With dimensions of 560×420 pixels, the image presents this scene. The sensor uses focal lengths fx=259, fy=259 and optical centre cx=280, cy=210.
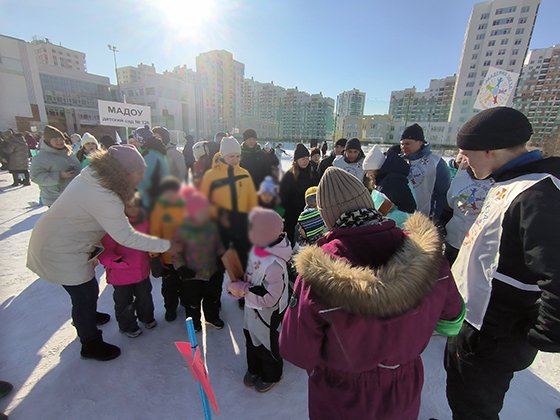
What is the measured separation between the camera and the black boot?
221 cm

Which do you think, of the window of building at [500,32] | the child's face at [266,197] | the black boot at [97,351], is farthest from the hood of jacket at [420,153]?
the window of building at [500,32]

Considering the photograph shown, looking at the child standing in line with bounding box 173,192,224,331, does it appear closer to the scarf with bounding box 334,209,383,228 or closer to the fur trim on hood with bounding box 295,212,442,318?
the fur trim on hood with bounding box 295,212,442,318

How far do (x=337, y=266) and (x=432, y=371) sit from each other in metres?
2.16

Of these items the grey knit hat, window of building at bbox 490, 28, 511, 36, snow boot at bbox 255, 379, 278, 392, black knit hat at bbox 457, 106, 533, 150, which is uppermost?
window of building at bbox 490, 28, 511, 36

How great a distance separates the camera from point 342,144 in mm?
5754

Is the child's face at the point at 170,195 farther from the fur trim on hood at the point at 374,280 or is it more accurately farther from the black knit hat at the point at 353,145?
the black knit hat at the point at 353,145

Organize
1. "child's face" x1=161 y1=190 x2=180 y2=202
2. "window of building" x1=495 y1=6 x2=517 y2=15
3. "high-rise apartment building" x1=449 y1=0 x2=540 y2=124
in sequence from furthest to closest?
"window of building" x1=495 y1=6 x2=517 y2=15 < "high-rise apartment building" x1=449 y1=0 x2=540 y2=124 < "child's face" x1=161 y1=190 x2=180 y2=202

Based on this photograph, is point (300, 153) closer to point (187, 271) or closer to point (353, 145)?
point (353, 145)

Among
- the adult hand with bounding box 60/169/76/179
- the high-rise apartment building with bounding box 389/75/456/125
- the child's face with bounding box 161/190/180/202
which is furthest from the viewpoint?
the high-rise apartment building with bounding box 389/75/456/125

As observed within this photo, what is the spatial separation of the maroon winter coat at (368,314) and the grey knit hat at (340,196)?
10 cm

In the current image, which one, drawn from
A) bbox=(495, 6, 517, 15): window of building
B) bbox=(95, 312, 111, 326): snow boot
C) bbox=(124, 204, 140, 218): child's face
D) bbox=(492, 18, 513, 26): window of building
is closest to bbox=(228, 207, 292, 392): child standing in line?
bbox=(124, 204, 140, 218): child's face

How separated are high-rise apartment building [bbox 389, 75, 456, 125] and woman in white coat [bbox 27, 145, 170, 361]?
8500 centimetres

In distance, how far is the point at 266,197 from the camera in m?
0.93

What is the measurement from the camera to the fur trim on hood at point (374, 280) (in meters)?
0.89
